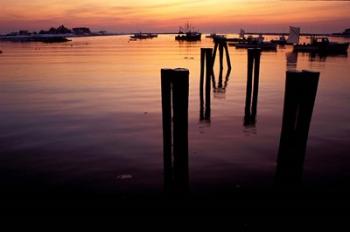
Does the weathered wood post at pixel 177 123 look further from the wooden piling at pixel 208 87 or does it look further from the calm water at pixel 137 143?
the wooden piling at pixel 208 87

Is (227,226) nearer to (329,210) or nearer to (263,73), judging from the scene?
(329,210)

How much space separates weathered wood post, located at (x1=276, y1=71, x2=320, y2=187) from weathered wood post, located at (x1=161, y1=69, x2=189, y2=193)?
2127mm

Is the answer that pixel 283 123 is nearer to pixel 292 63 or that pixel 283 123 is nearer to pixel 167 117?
pixel 167 117

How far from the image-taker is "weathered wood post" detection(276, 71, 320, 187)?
246 inches

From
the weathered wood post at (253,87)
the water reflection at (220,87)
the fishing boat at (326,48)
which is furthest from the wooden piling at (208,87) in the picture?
the fishing boat at (326,48)

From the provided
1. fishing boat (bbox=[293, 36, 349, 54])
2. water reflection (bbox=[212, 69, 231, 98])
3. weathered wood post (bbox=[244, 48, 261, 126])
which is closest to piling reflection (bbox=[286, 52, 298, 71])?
water reflection (bbox=[212, 69, 231, 98])

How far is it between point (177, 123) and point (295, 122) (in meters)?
2.49

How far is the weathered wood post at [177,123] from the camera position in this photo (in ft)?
20.7

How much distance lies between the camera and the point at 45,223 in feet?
20.4

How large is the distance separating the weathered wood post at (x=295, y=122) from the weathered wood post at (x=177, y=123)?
213 cm

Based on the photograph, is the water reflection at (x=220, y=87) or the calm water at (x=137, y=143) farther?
the water reflection at (x=220, y=87)

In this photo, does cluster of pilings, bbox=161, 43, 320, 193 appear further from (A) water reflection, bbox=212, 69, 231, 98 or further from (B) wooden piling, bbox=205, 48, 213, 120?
(A) water reflection, bbox=212, 69, 231, 98

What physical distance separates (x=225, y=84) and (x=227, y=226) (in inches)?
819

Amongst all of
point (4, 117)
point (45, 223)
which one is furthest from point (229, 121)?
point (4, 117)
